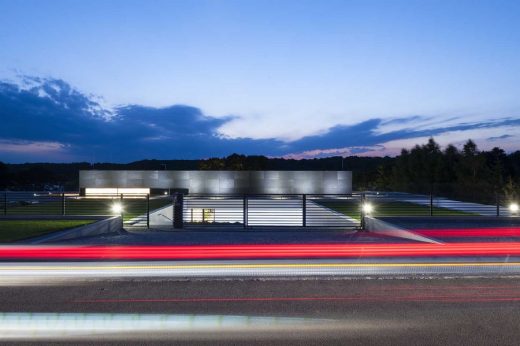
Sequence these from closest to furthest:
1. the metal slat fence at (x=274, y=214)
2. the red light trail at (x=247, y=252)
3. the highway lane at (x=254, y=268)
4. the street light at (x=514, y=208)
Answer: the highway lane at (x=254, y=268) < the red light trail at (x=247, y=252) < the metal slat fence at (x=274, y=214) < the street light at (x=514, y=208)

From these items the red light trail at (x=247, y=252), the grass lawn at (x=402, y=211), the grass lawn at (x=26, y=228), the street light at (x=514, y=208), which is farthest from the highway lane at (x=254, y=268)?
the street light at (x=514, y=208)

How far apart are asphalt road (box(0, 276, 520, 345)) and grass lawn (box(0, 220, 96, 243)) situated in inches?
215

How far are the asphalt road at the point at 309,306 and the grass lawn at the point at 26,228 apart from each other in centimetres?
547

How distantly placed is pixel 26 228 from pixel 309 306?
1079cm

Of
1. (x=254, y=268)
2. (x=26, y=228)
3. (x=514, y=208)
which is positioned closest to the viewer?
(x=254, y=268)

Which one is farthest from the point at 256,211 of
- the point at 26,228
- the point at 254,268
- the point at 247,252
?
the point at 254,268

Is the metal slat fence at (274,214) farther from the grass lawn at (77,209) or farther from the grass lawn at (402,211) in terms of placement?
the grass lawn at (77,209)

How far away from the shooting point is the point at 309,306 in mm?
6305

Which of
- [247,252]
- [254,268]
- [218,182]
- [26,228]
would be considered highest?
[218,182]

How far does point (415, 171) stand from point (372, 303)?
202 ft

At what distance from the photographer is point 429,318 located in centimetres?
579

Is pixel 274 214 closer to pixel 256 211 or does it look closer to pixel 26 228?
pixel 256 211

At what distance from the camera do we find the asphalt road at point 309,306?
5.16 metres

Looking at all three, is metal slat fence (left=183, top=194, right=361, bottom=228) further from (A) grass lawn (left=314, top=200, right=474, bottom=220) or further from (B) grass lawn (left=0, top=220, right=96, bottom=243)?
(B) grass lawn (left=0, top=220, right=96, bottom=243)
